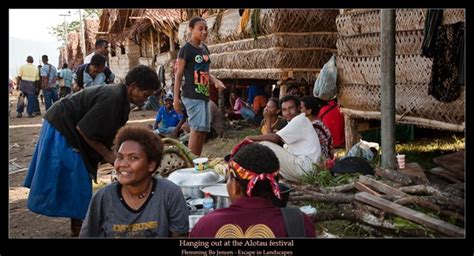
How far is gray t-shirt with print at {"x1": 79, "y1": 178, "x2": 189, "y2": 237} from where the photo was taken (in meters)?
2.61

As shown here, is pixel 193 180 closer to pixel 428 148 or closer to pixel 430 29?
pixel 430 29

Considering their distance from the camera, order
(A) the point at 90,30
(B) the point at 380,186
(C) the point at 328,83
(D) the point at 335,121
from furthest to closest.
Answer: (A) the point at 90,30 → (D) the point at 335,121 → (C) the point at 328,83 → (B) the point at 380,186

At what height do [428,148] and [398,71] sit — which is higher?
[398,71]

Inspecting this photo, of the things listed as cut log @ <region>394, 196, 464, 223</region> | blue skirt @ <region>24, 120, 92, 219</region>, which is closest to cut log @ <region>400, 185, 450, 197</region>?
cut log @ <region>394, 196, 464, 223</region>

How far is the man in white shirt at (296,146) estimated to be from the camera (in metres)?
4.59

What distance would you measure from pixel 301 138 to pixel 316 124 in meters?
0.41

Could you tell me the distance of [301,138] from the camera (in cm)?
467

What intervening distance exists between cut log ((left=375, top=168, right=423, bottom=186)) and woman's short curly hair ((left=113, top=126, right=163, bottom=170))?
1916 millimetres

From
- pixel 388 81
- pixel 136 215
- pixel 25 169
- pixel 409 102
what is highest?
pixel 388 81

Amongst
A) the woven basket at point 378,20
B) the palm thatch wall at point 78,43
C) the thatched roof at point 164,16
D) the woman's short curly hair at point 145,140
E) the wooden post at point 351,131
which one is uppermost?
the palm thatch wall at point 78,43

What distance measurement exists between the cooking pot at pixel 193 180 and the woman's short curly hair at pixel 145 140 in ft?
3.16

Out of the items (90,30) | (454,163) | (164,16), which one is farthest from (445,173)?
(90,30)

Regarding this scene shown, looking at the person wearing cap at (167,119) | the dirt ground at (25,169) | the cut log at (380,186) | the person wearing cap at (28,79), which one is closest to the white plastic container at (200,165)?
the dirt ground at (25,169)

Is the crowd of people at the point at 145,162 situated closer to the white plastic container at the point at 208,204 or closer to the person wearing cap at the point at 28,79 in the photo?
the white plastic container at the point at 208,204
